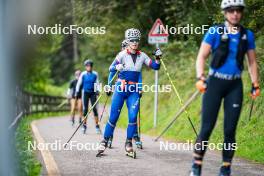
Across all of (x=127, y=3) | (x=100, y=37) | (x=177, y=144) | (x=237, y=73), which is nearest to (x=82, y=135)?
(x=177, y=144)

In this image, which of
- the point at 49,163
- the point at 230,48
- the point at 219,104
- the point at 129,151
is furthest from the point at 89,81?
the point at 230,48

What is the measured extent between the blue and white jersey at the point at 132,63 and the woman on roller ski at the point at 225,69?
11.4ft

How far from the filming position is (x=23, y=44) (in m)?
7.86

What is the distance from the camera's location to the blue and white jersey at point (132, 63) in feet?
34.8

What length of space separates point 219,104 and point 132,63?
3.65 m

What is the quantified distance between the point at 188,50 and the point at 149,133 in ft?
14.5

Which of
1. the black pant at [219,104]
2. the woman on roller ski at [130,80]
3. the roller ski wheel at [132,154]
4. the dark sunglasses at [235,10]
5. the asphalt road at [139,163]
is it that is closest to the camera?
the dark sunglasses at [235,10]

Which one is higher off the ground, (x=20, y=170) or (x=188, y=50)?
(x=188, y=50)

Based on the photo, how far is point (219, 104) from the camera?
23.7ft

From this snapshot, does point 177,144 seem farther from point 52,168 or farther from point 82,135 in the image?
point 52,168

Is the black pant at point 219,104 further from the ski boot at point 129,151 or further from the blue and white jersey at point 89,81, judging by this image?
the blue and white jersey at point 89,81

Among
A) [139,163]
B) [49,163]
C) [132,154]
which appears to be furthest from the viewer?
[132,154]

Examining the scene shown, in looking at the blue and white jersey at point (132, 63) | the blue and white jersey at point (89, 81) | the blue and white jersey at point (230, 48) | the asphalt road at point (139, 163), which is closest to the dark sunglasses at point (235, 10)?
the blue and white jersey at point (230, 48)

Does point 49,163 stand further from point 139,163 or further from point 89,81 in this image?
point 89,81
